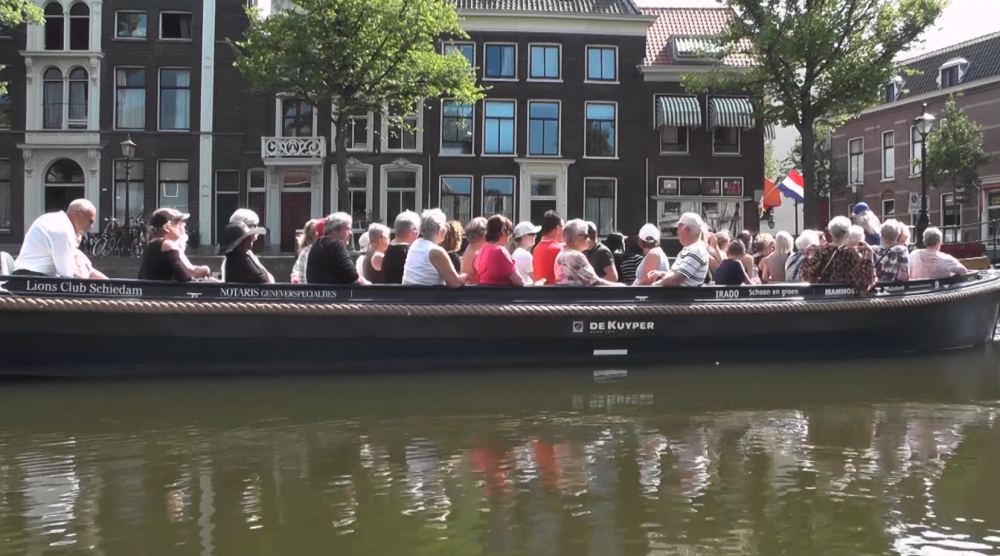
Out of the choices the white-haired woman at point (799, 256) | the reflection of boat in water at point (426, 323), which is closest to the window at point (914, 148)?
the white-haired woman at point (799, 256)

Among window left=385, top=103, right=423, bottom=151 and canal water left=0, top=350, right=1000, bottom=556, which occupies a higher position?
window left=385, top=103, right=423, bottom=151

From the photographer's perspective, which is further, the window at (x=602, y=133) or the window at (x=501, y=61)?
the window at (x=602, y=133)

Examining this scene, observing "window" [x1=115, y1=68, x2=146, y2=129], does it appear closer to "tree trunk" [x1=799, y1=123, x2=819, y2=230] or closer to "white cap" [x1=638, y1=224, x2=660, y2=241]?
"tree trunk" [x1=799, y1=123, x2=819, y2=230]

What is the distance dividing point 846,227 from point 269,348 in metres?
5.48

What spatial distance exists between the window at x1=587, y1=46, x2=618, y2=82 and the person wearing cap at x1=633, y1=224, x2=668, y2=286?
2023cm

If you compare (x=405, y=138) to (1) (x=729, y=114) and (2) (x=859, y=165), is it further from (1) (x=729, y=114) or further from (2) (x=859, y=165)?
(2) (x=859, y=165)

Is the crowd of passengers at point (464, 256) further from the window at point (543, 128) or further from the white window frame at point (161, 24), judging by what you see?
the white window frame at point (161, 24)

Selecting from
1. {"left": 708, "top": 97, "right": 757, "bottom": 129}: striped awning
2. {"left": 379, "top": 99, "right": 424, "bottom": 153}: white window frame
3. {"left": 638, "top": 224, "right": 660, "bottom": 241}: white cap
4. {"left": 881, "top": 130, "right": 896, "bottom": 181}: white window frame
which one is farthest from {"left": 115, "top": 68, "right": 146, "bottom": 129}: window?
{"left": 881, "top": 130, "right": 896, "bottom": 181}: white window frame

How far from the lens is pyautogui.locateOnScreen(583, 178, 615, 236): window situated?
29391 millimetres

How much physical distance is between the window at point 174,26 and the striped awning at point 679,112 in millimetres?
13897

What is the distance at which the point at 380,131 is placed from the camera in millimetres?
28688

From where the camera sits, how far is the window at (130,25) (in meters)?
28.2

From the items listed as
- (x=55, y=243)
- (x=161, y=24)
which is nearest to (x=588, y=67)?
(x=161, y=24)

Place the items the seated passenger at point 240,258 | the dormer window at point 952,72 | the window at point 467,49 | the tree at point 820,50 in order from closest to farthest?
1. the seated passenger at point 240,258
2. the tree at point 820,50
3. the window at point 467,49
4. the dormer window at point 952,72
